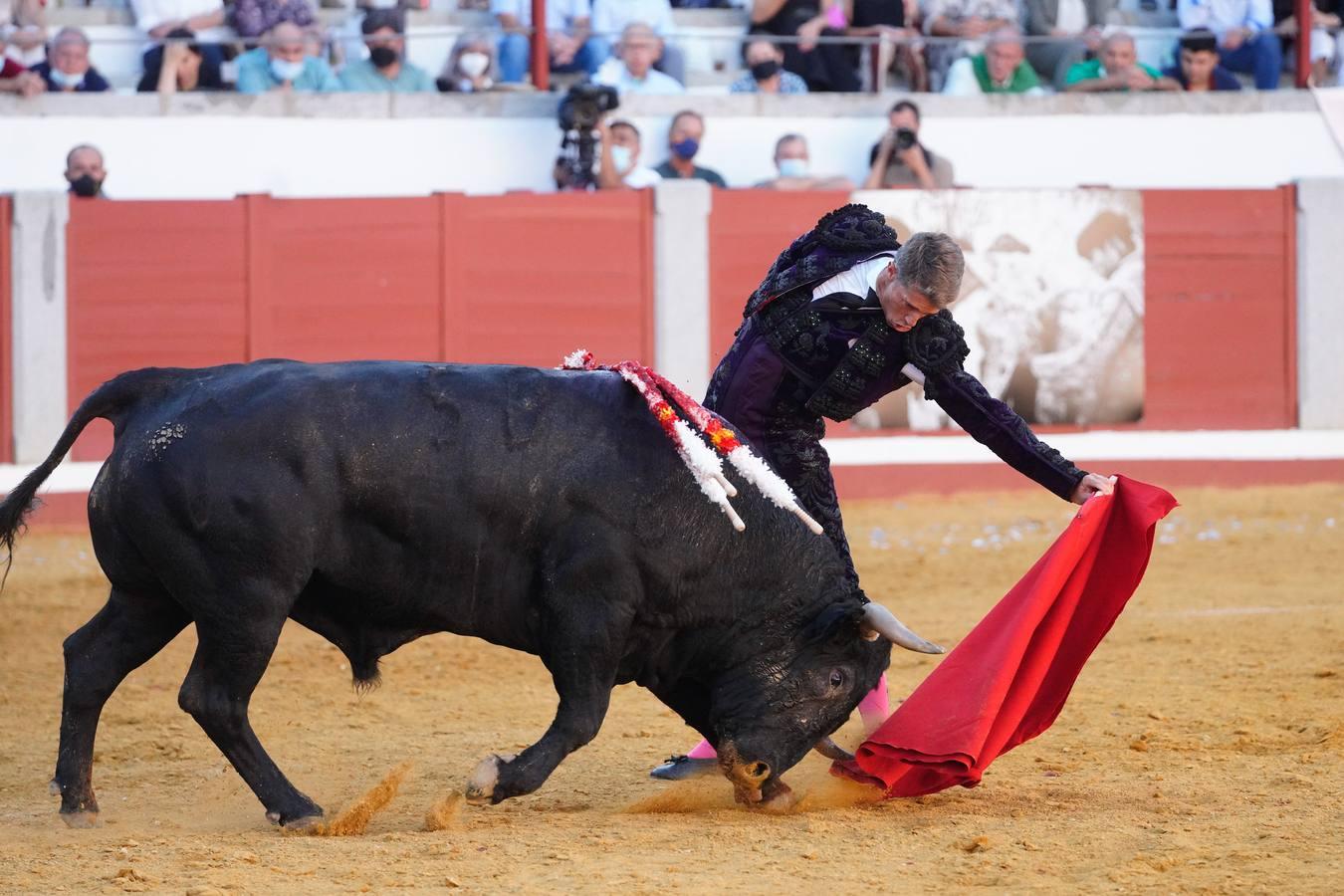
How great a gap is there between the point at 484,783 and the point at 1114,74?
8.40 metres

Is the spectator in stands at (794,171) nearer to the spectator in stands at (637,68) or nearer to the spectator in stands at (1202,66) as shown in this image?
the spectator in stands at (637,68)

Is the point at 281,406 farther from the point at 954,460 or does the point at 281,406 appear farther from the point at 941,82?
the point at 941,82

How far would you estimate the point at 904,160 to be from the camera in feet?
32.9

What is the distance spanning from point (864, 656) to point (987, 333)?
642cm

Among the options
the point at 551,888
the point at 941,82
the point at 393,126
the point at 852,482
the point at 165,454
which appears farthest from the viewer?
the point at 941,82

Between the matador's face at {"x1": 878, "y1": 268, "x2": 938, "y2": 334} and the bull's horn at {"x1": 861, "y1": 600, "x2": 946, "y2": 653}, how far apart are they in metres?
0.58

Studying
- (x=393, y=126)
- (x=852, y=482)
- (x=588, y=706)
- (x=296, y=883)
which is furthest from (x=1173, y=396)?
(x=296, y=883)

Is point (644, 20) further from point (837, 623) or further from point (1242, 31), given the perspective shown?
point (837, 623)

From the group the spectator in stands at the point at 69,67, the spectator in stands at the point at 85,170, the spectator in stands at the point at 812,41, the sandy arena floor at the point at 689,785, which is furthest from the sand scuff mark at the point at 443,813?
the spectator in stands at the point at 812,41

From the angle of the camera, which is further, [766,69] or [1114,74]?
[1114,74]

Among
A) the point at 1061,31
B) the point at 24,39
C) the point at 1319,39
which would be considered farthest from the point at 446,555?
the point at 1319,39

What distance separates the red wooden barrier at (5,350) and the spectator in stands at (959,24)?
5347 millimetres

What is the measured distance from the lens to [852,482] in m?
9.46

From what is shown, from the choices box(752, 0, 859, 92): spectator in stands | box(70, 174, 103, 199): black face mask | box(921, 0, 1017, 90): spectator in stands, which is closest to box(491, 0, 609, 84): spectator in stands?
box(752, 0, 859, 92): spectator in stands
